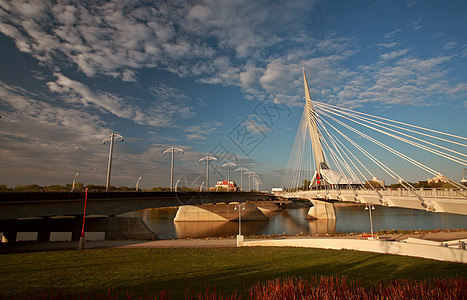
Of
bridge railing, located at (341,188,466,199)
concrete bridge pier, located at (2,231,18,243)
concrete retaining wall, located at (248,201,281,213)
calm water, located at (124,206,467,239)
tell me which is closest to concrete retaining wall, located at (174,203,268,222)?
calm water, located at (124,206,467,239)

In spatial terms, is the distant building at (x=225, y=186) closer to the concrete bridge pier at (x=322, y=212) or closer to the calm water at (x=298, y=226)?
the concrete bridge pier at (x=322, y=212)

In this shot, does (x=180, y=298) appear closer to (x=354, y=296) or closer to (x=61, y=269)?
(x=354, y=296)

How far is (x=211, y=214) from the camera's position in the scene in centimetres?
6356

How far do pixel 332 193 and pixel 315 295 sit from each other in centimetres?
3434

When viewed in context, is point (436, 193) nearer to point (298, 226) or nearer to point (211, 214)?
point (298, 226)

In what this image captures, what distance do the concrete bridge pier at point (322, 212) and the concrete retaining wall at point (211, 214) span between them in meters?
13.4

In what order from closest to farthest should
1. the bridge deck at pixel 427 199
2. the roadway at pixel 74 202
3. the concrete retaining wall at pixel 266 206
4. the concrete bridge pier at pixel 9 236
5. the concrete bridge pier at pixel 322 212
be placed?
the bridge deck at pixel 427 199 → the roadway at pixel 74 202 → the concrete bridge pier at pixel 9 236 → the concrete bridge pier at pixel 322 212 → the concrete retaining wall at pixel 266 206

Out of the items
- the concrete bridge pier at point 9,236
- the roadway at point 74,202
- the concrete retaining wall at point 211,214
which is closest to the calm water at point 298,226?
the concrete retaining wall at point 211,214

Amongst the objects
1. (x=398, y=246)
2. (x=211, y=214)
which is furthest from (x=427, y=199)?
(x=211, y=214)

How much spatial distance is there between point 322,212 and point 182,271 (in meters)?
57.9

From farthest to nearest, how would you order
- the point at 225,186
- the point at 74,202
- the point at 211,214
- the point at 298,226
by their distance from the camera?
the point at 225,186 → the point at 211,214 → the point at 298,226 → the point at 74,202

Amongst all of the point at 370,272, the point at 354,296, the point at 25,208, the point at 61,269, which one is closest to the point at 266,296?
the point at 354,296

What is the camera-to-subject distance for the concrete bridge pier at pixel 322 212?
61513 millimetres

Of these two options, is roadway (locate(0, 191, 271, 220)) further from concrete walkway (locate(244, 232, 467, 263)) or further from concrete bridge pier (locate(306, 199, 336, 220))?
concrete bridge pier (locate(306, 199, 336, 220))
